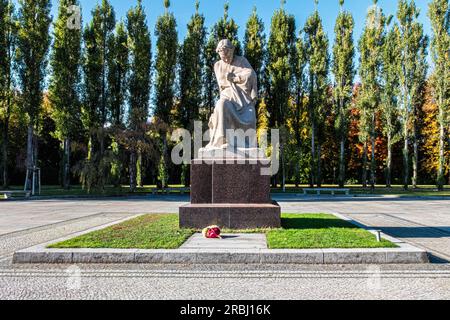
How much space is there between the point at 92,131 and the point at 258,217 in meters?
21.5

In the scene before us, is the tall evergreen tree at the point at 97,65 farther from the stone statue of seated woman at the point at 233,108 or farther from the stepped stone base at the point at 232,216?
the stepped stone base at the point at 232,216

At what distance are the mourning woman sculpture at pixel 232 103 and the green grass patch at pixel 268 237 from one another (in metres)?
1.86

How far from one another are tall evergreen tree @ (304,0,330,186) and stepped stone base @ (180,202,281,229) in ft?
82.9

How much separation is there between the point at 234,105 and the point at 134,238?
341cm

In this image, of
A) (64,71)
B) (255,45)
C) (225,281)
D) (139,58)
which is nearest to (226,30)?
(255,45)

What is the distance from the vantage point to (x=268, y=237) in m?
6.41

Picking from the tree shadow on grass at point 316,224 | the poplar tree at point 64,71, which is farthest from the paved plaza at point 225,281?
the poplar tree at point 64,71

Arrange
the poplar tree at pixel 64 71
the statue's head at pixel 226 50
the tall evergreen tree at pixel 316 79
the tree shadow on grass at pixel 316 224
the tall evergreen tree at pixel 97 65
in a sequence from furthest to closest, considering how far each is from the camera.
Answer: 1. the tall evergreen tree at pixel 316 79
2. the tall evergreen tree at pixel 97 65
3. the poplar tree at pixel 64 71
4. the statue's head at pixel 226 50
5. the tree shadow on grass at pixel 316 224

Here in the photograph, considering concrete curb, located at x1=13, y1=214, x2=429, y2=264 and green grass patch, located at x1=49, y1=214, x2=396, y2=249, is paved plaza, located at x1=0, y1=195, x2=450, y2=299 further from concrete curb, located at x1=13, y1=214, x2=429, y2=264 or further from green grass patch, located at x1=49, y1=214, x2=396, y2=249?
green grass patch, located at x1=49, y1=214, x2=396, y2=249

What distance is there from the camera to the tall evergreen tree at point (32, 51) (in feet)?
87.1

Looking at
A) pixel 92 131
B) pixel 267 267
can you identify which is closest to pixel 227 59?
pixel 267 267

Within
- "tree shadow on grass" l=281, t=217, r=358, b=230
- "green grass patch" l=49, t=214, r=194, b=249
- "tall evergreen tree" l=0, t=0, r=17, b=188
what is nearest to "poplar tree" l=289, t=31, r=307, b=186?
"tall evergreen tree" l=0, t=0, r=17, b=188

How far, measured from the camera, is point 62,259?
5.27 meters
